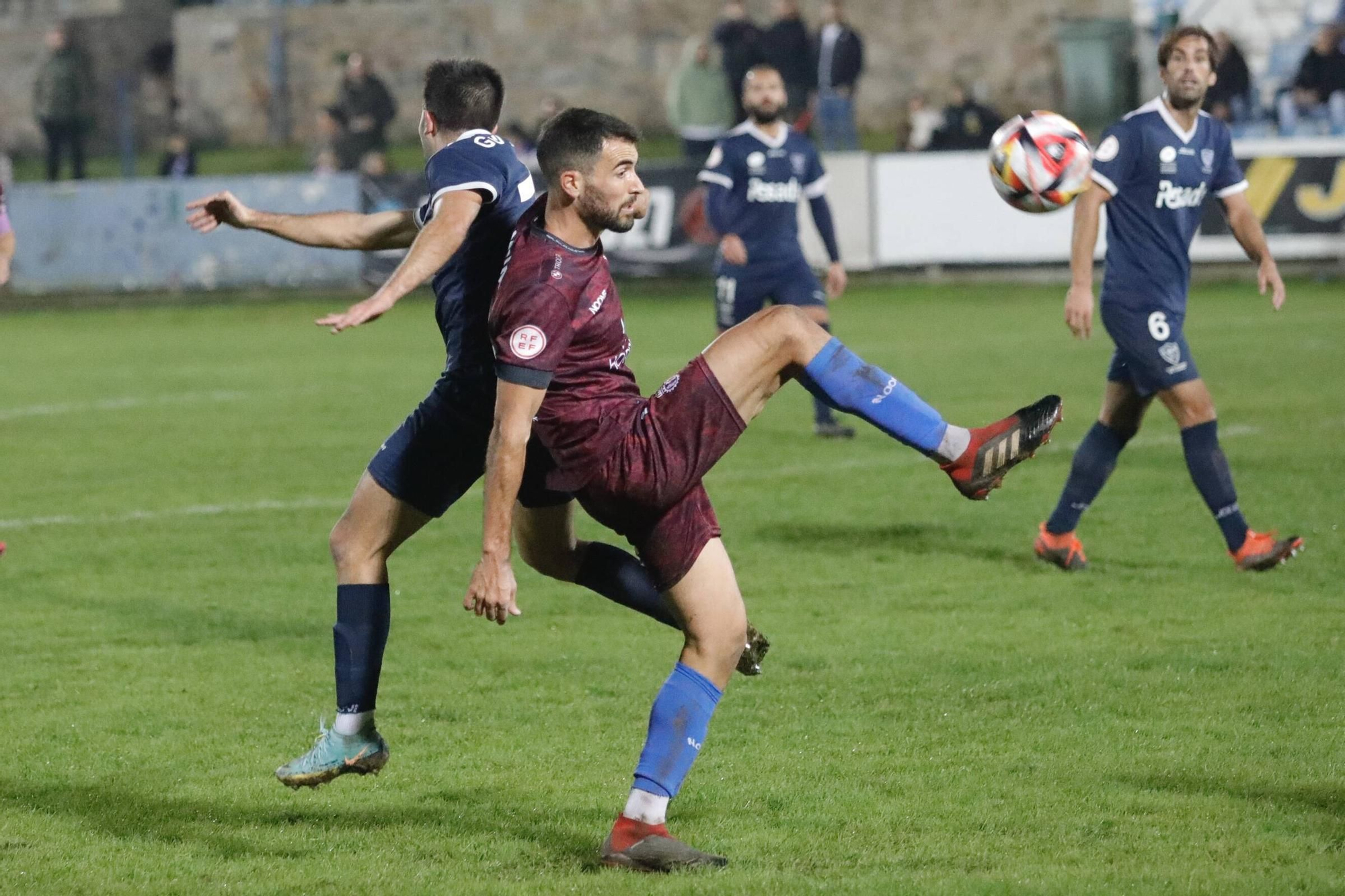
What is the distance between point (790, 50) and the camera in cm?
2436

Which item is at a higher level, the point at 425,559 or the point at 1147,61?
the point at 1147,61

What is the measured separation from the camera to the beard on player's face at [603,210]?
4.71 meters

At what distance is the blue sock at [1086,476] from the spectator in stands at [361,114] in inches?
716

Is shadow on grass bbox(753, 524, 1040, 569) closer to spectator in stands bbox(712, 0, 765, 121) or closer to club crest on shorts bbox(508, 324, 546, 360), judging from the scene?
club crest on shorts bbox(508, 324, 546, 360)

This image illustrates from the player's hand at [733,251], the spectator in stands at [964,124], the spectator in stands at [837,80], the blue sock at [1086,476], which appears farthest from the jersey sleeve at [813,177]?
the spectator in stands at [837,80]

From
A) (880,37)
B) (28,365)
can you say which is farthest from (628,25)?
(28,365)

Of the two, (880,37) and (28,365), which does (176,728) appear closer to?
(28,365)

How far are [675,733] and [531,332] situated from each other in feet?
3.48

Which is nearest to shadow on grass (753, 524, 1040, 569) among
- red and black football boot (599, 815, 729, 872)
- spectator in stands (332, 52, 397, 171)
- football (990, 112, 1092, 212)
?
football (990, 112, 1092, 212)

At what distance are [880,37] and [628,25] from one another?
15.2ft

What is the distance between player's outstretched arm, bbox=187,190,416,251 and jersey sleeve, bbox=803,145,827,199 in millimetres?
7574

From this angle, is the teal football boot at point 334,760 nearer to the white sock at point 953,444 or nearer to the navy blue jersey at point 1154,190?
the white sock at point 953,444

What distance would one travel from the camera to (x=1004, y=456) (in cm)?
507

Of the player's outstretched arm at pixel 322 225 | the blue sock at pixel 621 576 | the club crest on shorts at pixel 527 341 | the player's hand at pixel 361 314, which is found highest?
the player's outstretched arm at pixel 322 225
